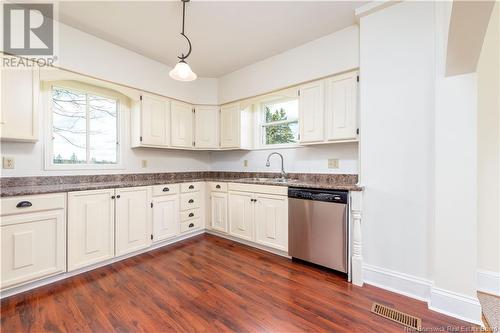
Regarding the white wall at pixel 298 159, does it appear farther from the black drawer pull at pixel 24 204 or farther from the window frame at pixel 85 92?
the black drawer pull at pixel 24 204

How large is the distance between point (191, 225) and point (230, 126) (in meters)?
1.77

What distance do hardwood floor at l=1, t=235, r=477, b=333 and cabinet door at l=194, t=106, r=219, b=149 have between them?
6.75 feet

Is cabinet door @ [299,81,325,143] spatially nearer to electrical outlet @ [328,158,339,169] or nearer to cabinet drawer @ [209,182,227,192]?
electrical outlet @ [328,158,339,169]

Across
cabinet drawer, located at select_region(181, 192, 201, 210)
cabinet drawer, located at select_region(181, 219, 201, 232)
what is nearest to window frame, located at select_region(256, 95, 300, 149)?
cabinet drawer, located at select_region(181, 192, 201, 210)

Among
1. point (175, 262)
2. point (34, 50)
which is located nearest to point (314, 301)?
point (175, 262)

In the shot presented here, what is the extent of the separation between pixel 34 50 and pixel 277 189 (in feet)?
9.81

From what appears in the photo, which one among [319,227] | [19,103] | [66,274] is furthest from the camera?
[319,227]

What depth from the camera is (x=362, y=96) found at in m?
2.20

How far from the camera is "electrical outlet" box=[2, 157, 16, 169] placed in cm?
214

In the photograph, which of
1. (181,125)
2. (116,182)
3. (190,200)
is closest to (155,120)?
(181,125)

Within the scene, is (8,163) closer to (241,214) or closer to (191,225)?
Result: (191,225)

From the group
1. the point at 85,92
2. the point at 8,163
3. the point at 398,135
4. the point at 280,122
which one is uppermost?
the point at 85,92

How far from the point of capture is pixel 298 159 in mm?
3129

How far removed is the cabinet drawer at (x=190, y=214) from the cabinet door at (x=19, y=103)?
6.26 ft
